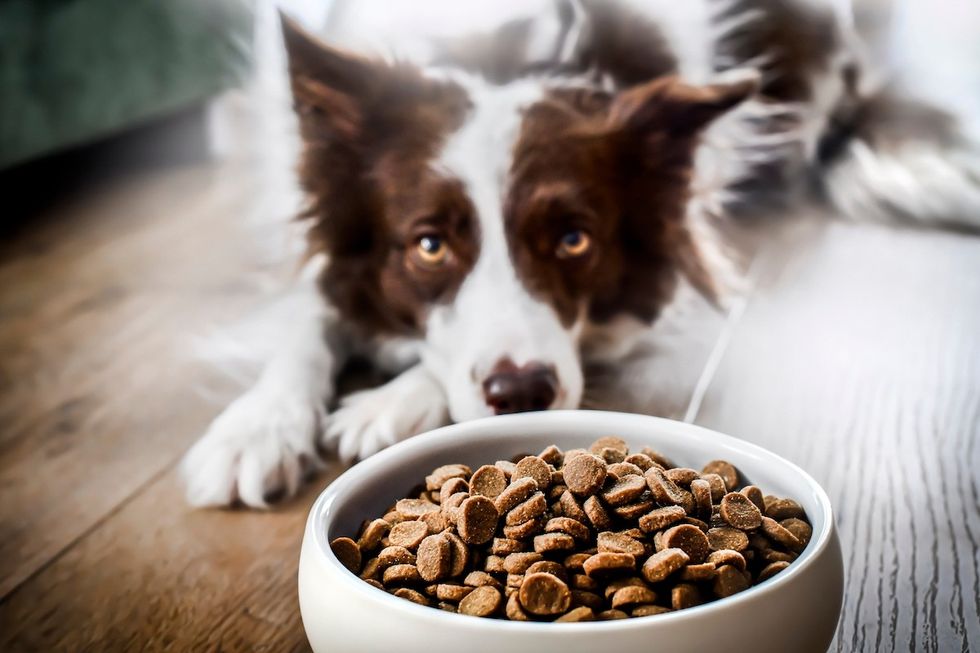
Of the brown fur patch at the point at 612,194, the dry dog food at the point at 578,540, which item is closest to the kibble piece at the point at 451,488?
the dry dog food at the point at 578,540

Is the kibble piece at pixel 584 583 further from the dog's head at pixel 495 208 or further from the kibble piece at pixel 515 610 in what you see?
the dog's head at pixel 495 208

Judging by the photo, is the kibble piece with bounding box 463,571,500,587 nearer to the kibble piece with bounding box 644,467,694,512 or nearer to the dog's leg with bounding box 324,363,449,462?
the kibble piece with bounding box 644,467,694,512

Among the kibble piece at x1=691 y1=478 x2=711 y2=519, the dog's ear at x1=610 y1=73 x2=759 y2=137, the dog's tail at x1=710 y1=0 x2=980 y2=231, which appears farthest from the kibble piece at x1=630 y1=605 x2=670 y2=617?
the dog's tail at x1=710 y1=0 x2=980 y2=231

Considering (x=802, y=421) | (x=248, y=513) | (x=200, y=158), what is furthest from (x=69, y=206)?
(x=802, y=421)

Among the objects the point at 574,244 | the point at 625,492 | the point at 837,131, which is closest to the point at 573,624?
the point at 625,492

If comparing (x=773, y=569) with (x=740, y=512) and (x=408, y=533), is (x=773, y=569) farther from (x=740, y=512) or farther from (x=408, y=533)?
(x=408, y=533)
